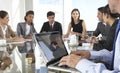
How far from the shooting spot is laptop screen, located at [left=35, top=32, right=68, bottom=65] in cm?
139

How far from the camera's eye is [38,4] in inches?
243

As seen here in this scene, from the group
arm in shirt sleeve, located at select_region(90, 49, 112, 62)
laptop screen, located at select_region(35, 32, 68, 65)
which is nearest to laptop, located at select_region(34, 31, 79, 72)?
laptop screen, located at select_region(35, 32, 68, 65)

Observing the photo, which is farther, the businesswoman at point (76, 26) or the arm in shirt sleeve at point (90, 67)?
the businesswoman at point (76, 26)

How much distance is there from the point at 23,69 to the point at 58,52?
0.34 metres

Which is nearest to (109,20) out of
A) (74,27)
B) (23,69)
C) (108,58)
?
(108,58)

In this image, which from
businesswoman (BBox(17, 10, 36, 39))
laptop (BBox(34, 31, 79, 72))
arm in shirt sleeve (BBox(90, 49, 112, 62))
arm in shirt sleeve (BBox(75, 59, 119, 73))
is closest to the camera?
arm in shirt sleeve (BBox(75, 59, 119, 73))

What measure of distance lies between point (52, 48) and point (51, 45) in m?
0.02

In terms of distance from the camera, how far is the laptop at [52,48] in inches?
52.6

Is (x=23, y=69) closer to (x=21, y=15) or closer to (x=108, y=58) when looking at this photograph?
(x=108, y=58)

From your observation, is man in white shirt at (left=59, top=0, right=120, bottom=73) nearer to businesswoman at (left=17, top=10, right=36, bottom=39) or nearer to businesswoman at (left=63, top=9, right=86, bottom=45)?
businesswoman at (left=63, top=9, right=86, bottom=45)

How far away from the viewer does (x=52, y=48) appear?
1.48m

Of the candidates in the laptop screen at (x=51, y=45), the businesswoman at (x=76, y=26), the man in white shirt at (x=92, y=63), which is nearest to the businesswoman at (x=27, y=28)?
the businesswoman at (x=76, y=26)

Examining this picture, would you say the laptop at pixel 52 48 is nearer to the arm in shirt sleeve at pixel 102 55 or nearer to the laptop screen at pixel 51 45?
the laptop screen at pixel 51 45

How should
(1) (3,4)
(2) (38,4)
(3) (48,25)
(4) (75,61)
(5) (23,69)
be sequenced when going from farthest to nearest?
1. (2) (38,4)
2. (1) (3,4)
3. (3) (48,25)
4. (5) (23,69)
5. (4) (75,61)
